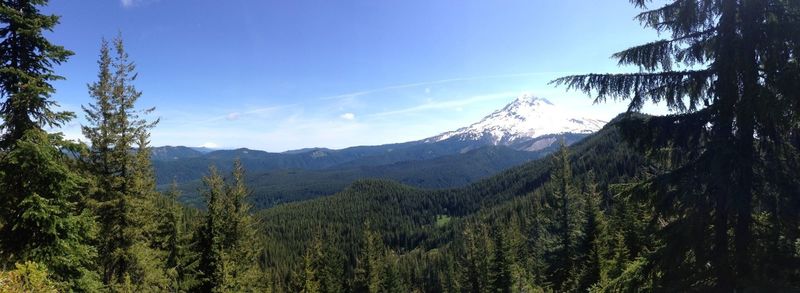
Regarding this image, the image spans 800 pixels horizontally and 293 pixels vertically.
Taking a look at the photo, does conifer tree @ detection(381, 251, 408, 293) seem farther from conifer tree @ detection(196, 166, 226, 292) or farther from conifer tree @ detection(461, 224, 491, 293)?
conifer tree @ detection(196, 166, 226, 292)

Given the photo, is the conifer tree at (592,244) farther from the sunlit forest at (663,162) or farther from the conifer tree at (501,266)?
the sunlit forest at (663,162)

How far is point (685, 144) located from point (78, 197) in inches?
827

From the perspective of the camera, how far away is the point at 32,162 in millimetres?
10906

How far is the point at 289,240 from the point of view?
16712cm

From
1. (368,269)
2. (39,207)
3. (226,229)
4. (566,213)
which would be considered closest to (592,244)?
(566,213)

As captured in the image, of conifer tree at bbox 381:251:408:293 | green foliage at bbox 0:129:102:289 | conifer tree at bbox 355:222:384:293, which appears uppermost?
green foliage at bbox 0:129:102:289

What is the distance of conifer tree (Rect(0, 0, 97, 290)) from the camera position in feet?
35.9

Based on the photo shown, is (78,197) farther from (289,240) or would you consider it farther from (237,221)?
(289,240)

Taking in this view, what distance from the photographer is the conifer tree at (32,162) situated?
10.9 m

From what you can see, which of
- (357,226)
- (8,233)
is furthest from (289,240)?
(8,233)

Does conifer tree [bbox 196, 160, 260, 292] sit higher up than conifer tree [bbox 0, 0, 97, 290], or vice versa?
conifer tree [bbox 0, 0, 97, 290]

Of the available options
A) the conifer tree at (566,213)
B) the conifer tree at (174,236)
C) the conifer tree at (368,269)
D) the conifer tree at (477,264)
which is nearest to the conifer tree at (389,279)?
the conifer tree at (368,269)

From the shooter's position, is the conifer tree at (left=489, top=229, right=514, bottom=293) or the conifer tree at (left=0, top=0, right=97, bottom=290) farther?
the conifer tree at (left=489, top=229, right=514, bottom=293)

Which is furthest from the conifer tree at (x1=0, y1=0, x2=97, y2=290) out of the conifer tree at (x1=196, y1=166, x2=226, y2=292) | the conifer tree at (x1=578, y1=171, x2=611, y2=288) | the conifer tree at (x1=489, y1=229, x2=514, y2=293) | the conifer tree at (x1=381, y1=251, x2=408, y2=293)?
the conifer tree at (x1=381, y1=251, x2=408, y2=293)
